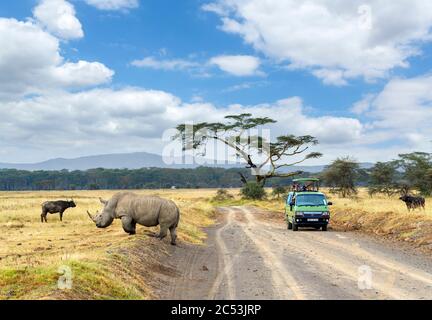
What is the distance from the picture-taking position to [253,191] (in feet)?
225

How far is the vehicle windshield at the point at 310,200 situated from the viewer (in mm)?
28438

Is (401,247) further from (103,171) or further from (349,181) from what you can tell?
(103,171)

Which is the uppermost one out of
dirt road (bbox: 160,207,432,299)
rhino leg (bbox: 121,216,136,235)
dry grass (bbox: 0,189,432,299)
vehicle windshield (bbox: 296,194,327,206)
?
vehicle windshield (bbox: 296,194,327,206)

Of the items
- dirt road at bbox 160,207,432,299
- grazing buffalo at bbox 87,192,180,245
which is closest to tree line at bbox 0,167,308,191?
dirt road at bbox 160,207,432,299

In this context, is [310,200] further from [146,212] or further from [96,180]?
[96,180]

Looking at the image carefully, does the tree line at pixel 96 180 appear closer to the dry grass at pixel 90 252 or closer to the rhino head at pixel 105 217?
the dry grass at pixel 90 252

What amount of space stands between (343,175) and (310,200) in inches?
1562

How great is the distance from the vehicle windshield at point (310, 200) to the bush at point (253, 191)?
39696 mm

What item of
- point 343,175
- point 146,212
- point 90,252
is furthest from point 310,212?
point 343,175

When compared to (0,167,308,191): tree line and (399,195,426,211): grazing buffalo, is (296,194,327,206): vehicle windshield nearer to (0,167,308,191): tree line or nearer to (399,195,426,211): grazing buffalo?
(399,195,426,211): grazing buffalo

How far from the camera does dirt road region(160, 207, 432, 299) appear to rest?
1122cm

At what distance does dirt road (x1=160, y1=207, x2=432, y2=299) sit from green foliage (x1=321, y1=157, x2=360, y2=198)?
Result: 44.3 m

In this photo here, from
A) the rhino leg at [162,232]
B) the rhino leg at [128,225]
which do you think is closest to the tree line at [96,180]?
the rhino leg at [128,225]
